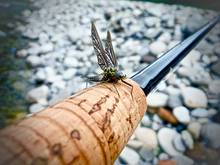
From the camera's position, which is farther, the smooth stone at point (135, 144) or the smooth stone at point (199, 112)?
the smooth stone at point (199, 112)

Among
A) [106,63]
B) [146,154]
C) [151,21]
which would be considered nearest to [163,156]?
[146,154]

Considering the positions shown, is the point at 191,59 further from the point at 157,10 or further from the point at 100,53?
the point at 100,53

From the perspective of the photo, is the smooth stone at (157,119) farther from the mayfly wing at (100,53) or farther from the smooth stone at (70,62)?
the mayfly wing at (100,53)

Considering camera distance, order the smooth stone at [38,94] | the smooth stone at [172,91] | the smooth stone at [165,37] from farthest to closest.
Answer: the smooth stone at [165,37], the smooth stone at [172,91], the smooth stone at [38,94]

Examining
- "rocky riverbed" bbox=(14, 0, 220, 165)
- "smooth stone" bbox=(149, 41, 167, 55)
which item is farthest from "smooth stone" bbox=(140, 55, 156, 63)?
"smooth stone" bbox=(149, 41, 167, 55)

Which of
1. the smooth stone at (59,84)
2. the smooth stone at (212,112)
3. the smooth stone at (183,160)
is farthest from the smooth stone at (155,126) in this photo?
the smooth stone at (59,84)

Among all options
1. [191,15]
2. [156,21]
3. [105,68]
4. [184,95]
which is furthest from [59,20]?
[105,68]

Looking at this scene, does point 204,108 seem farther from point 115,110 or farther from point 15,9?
point 15,9
